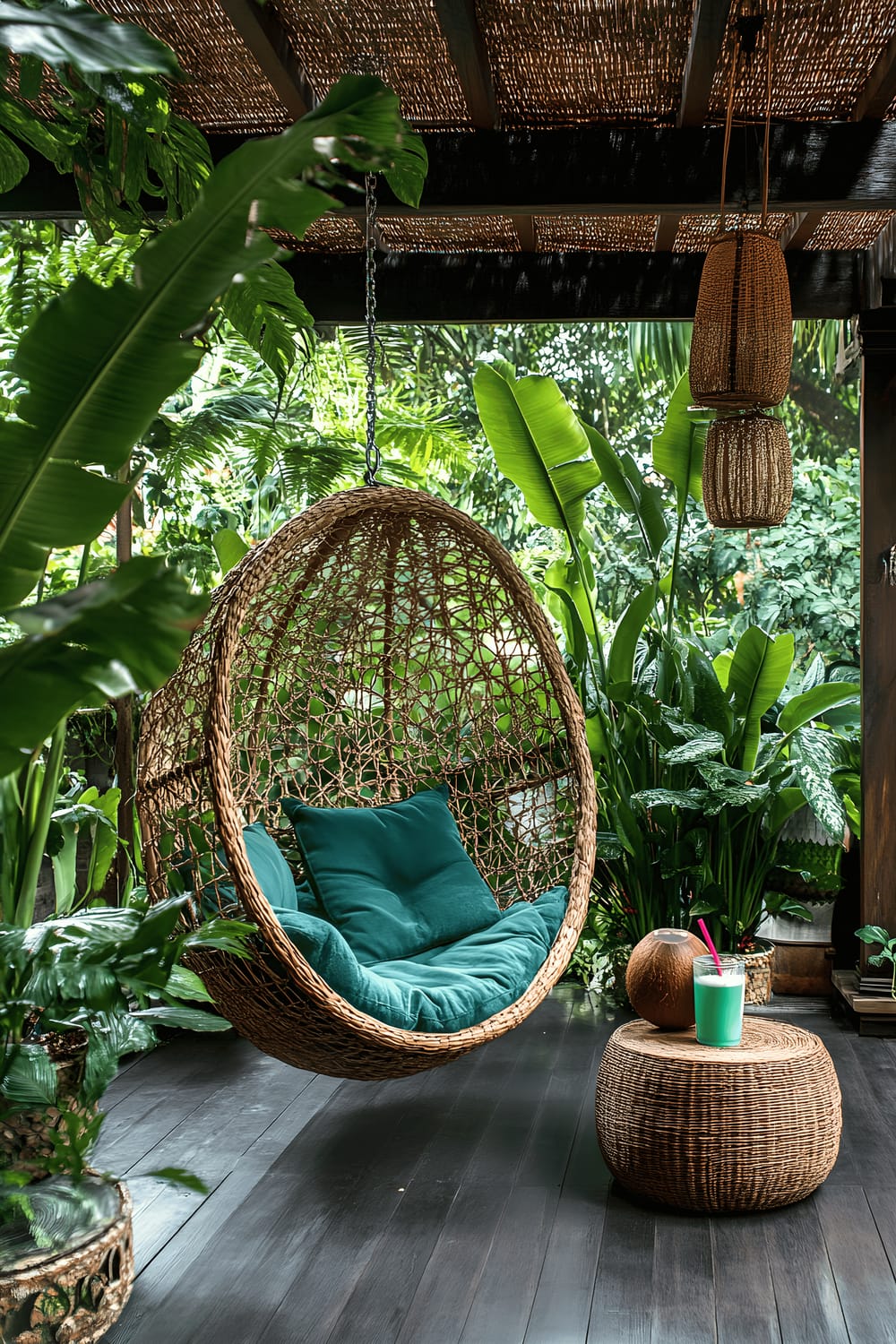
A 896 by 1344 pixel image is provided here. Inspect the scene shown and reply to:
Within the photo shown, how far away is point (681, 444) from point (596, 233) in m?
0.73

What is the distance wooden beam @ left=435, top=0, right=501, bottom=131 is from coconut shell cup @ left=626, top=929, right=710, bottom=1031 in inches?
74.7

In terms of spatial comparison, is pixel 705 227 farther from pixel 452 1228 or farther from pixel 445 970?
pixel 452 1228

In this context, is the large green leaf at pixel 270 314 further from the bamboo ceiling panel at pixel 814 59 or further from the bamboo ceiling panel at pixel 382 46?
the bamboo ceiling panel at pixel 814 59

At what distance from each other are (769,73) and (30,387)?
2.00 metres

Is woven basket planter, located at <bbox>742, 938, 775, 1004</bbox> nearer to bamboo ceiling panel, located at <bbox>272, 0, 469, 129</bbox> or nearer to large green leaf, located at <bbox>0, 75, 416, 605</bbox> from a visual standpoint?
bamboo ceiling panel, located at <bbox>272, 0, 469, 129</bbox>

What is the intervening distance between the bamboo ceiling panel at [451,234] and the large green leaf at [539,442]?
0.37m

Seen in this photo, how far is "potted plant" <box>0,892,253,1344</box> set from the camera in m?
1.59

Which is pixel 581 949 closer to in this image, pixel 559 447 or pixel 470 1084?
pixel 470 1084

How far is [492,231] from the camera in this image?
11.7ft

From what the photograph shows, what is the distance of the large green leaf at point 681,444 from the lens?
12.8 feet

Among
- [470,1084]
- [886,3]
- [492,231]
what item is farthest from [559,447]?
[470,1084]

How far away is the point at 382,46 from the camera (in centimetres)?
261

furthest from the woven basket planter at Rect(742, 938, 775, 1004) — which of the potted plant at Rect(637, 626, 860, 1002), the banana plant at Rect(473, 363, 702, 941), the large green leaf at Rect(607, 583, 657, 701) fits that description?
the large green leaf at Rect(607, 583, 657, 701)

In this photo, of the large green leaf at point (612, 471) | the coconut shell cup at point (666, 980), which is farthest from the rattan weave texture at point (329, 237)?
the coconut shell cup at point (666, 980)
